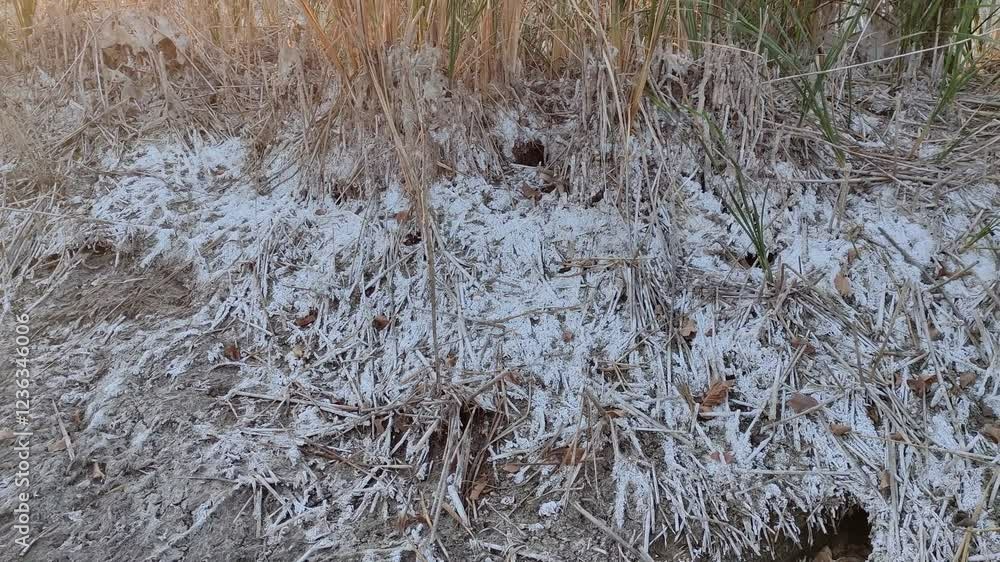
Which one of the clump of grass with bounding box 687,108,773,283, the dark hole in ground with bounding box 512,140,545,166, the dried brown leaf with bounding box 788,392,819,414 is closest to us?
the dried brown leaf with bounding box 788,392,819,414

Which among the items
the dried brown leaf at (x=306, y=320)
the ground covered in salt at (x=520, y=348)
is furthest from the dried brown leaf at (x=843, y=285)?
the dried brown leaf at (x=306, y=320)

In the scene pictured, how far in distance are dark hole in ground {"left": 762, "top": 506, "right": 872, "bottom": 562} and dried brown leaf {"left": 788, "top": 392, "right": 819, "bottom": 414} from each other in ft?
0.78

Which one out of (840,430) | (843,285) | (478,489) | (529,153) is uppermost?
(529,153)

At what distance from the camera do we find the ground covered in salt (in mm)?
1485

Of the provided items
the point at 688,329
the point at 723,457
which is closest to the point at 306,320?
the point at 688,329

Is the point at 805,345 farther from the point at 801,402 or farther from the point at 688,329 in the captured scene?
the point at 688,329

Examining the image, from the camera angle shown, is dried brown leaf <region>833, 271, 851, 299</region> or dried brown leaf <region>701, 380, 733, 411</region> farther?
dried brown leaf <region>833, 271, 851, 299</region>

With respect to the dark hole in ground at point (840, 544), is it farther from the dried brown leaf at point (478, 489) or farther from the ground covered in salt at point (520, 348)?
the dried brown leaf at point (478, 489)

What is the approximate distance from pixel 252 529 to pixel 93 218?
48.3 inches

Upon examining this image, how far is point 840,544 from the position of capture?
5.09 feet

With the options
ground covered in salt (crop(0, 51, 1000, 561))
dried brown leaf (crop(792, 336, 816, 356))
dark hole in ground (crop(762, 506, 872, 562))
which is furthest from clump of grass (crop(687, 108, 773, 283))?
dark hole in ground (crop(762, 506, 872, 562))

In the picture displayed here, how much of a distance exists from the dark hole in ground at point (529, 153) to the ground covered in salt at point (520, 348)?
2 centimetres

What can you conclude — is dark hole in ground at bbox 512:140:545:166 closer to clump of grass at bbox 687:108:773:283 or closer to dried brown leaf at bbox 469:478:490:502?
clump of grass at bbox 687:108:773:283

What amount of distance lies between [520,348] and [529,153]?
68 centimetres
